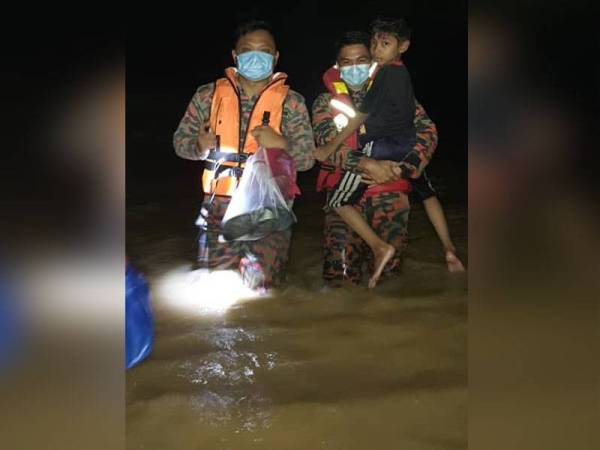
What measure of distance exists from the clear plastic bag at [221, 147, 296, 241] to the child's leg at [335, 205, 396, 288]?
278 mm

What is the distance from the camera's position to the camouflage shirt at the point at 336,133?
3203mm

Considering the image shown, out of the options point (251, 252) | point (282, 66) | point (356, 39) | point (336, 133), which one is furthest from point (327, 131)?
point (282, 66)

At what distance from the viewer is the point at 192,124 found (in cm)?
325

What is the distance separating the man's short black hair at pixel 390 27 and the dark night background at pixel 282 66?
2704 mm

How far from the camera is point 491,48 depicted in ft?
4.86

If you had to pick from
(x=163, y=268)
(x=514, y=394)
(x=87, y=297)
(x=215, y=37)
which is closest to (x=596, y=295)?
(x=514, y=394)

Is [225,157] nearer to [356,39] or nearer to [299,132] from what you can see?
[299,132]

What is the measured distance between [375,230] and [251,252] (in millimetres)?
630

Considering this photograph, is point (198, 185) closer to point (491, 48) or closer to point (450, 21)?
point (491, 48)

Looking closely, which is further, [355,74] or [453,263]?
[453,263]

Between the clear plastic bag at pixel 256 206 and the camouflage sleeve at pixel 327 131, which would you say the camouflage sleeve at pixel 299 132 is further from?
the clear plastic bag at pixel 256 206

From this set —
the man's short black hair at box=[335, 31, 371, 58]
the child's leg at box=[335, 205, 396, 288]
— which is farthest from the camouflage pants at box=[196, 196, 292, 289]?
the man's short black hair at box=[335, 31, 371, 58]

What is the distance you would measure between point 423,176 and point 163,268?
4.63 ft

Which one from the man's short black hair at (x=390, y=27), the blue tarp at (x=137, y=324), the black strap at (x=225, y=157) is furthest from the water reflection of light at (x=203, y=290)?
the man's short black hair at (x=390, y=27)
